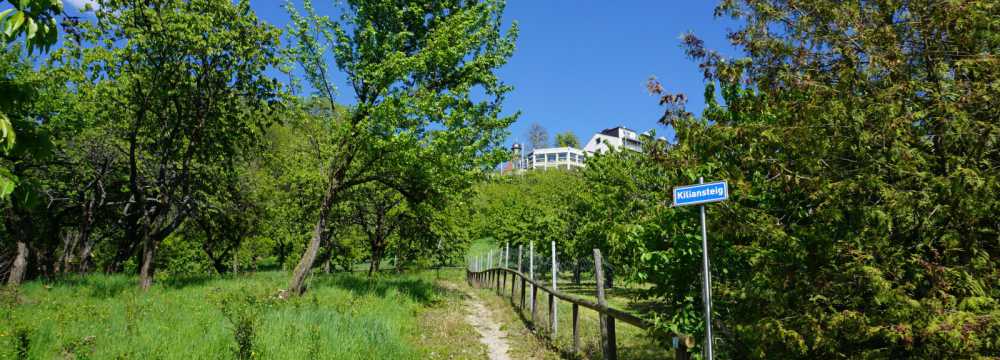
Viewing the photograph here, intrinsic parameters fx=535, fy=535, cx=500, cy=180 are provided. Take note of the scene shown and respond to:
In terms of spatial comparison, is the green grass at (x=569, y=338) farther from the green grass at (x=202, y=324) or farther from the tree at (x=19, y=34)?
the tree at (x=19, y=34)

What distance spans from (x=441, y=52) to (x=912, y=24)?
11.0 meters

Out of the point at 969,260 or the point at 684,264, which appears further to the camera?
the point at 684,264

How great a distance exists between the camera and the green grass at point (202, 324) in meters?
6.73

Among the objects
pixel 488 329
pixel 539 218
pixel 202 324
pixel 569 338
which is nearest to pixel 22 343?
pixel 202 324

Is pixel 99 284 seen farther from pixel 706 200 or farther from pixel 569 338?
pixel 706 200

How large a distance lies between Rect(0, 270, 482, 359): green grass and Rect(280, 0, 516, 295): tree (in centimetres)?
297

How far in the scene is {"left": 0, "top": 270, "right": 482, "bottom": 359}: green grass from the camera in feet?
22.1

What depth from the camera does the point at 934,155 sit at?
4094 mm

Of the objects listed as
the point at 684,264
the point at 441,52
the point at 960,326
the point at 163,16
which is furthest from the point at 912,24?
the point at 163,16

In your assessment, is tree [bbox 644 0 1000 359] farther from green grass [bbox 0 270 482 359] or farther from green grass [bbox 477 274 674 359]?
green grass [bbox 0 270 482 359]

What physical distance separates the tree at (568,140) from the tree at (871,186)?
149 metres

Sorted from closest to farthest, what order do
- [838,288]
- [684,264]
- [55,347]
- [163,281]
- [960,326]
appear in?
1. [960,326]
2. [838,288]
3. [684,264]
4. [55,347]
5. [163,281]

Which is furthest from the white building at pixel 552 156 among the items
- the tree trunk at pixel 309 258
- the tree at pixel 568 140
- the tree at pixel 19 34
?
the tree at pixel 19 34

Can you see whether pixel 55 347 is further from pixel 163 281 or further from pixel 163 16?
pixel 163 281
